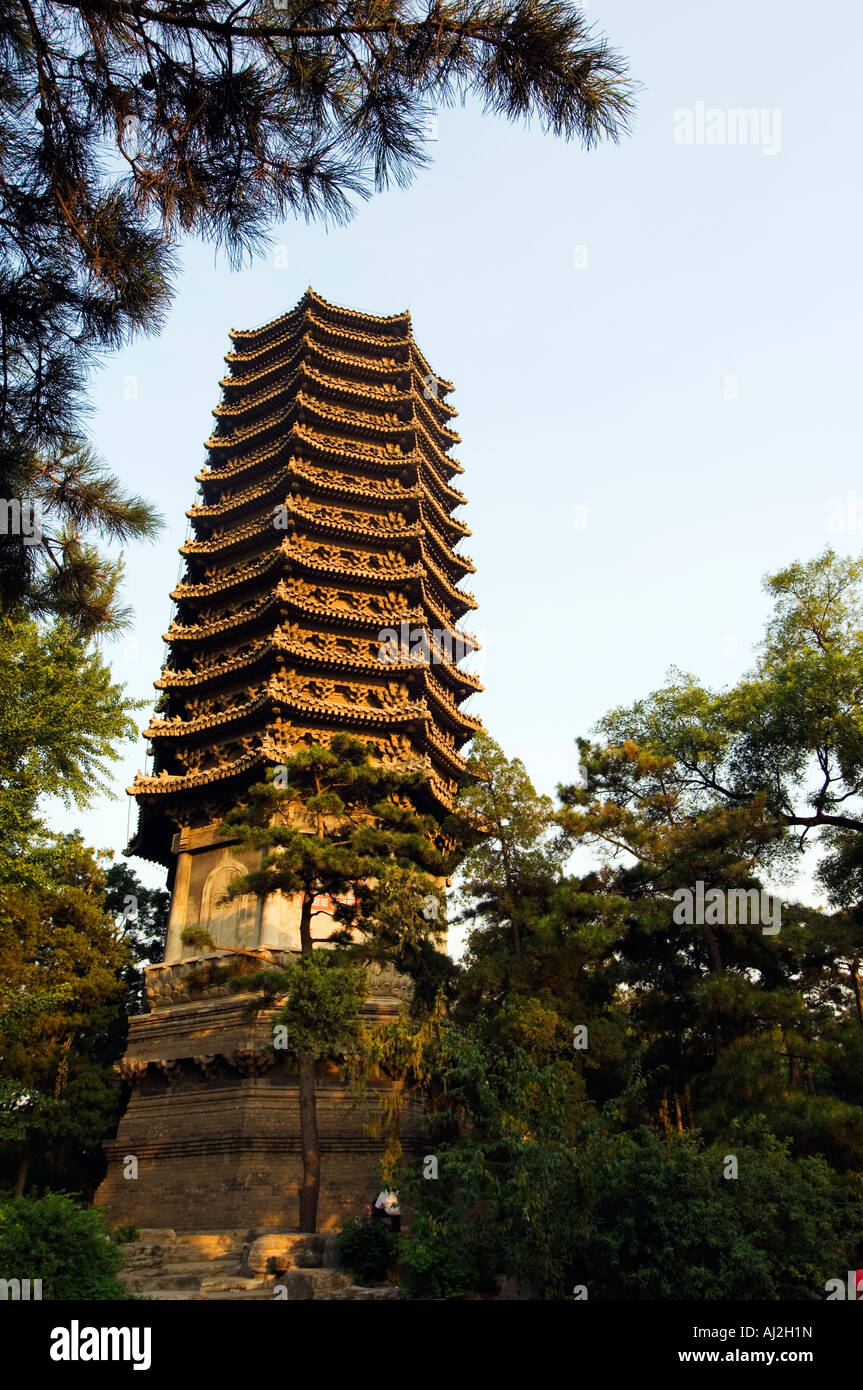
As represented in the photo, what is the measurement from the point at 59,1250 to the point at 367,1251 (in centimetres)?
306

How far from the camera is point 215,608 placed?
786 inches

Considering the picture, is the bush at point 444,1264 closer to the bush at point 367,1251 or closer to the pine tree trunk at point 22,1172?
the bush at point 367,1251

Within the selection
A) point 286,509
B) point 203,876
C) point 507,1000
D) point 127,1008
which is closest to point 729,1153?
point 507,1000

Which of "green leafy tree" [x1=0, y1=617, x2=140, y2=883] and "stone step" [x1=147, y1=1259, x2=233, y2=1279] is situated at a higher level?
"green leafy tree" [x1=0, y1=617, x2=140, y2=883]

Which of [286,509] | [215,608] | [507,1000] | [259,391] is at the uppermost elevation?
[259,391]

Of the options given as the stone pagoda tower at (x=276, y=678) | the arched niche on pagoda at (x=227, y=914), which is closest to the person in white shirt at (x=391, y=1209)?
the stone pagoda tower at (x=276, y=678)

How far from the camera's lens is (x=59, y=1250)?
23.1 feet

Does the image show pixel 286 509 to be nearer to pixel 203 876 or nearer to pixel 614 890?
pixel 203 876

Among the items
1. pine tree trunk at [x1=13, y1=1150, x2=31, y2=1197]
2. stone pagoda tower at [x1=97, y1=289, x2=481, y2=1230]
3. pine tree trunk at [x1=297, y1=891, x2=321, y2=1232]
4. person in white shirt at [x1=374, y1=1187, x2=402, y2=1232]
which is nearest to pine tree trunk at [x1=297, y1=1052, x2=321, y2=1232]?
pine tree trunk at [x1=297, y1=891, x2=321, y2=1232]

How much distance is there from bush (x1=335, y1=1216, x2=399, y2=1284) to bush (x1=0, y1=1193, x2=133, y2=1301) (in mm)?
2227

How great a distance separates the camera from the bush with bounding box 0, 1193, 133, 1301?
6777 mm

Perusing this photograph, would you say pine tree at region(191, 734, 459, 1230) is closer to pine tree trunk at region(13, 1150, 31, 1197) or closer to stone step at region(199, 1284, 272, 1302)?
stone step at region(199, 1284, 272, 1302)

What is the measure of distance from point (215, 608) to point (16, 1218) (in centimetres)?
1409
